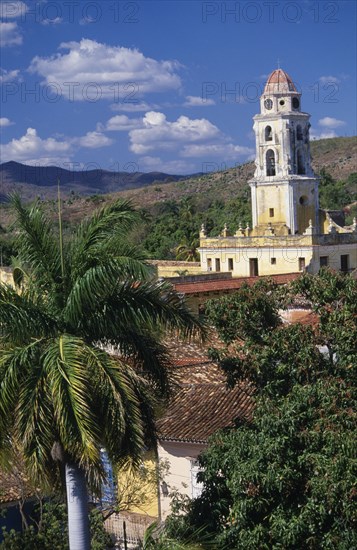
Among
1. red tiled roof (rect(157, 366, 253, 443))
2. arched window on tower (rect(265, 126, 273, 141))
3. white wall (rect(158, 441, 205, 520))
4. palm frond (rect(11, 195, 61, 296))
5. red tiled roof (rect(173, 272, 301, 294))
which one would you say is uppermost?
arched window on tower (rect(265, 126, 273, 141))

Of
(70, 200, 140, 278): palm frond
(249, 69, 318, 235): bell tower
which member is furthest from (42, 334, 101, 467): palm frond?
(249, 69, 318, 235): bell tower

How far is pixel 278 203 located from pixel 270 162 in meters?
2.02

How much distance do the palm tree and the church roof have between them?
34754 millimetres

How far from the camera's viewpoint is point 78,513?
392 inches

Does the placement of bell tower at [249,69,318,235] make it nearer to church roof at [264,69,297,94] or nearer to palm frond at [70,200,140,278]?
church roof at [264,69,297,94]

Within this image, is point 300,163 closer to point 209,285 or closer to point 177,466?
point 209,285

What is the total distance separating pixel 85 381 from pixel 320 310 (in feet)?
12.9

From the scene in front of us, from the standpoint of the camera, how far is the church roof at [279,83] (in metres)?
44.2

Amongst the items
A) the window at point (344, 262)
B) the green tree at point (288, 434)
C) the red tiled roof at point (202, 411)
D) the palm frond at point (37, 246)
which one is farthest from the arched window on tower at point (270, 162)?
the palm frond at point (37, 246)

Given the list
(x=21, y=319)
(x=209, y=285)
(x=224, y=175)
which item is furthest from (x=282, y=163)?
(x=224, y=175)

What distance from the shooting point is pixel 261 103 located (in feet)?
146

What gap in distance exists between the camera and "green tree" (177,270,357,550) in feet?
33.9

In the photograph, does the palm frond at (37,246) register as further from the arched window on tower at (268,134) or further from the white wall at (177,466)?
the arched window on tower at (268,134)

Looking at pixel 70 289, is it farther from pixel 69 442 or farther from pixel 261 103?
pixel 261 103
